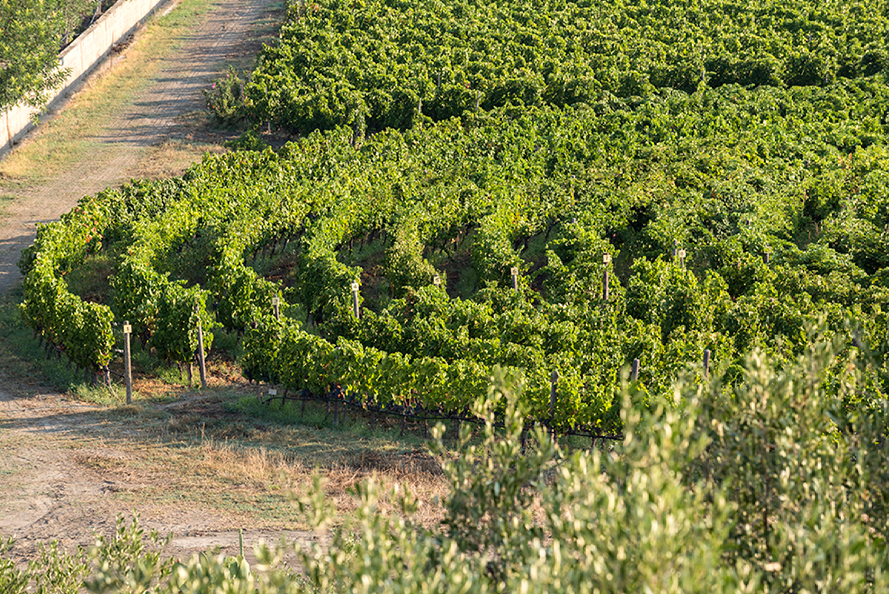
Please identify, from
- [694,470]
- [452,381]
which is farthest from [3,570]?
[452,381]

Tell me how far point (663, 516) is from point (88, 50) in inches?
2211

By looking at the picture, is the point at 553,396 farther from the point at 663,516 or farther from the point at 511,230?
the point at 663,516

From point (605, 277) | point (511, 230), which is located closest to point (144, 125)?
point (511, 230)

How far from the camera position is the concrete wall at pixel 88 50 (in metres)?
44.8

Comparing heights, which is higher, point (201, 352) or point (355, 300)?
point (355, 300)

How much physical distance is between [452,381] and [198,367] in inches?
339

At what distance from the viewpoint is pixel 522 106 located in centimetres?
4909

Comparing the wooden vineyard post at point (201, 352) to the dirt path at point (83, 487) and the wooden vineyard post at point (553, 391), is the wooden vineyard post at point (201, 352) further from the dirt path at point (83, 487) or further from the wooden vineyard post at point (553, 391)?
the wooden vineyard post at point (553, 391)

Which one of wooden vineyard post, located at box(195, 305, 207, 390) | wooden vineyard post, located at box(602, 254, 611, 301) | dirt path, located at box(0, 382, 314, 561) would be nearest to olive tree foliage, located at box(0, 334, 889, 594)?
dirt path, located at box(0, 382, 314, 561)

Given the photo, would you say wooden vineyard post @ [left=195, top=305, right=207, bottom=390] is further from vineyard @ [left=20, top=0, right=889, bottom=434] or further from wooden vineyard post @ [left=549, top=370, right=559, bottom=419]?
wooden vineyard post @ [left=549, top=370, right=559, bottom=419]

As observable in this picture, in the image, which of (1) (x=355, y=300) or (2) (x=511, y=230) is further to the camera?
(2) (x=511, y=230)

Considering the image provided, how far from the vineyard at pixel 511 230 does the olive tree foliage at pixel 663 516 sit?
182 cm

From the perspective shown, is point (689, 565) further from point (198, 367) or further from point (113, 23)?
point (113, 23)

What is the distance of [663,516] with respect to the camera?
25.3 ft
